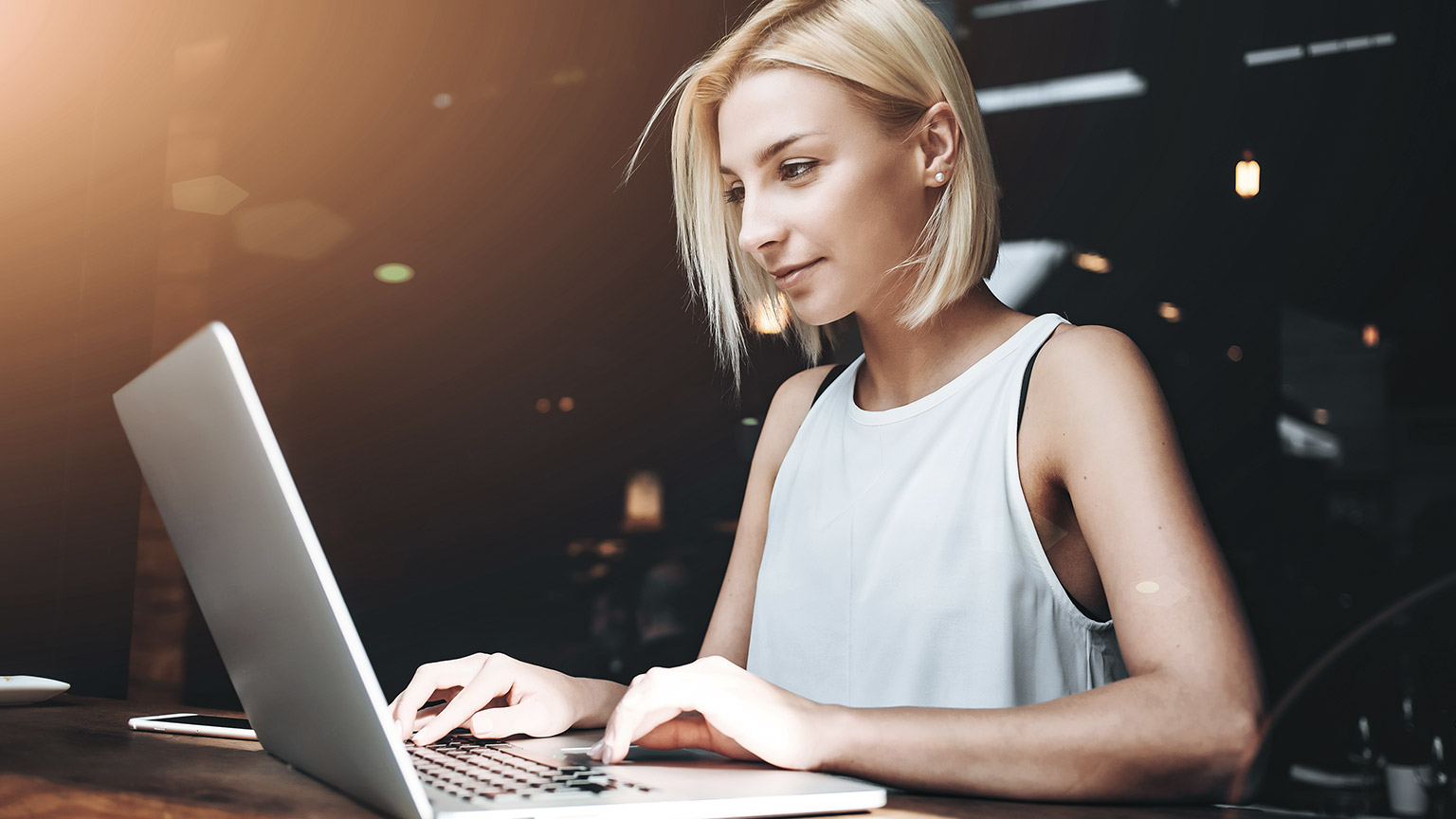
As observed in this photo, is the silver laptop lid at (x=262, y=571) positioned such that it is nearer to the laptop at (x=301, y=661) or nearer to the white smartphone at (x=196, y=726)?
the laptop at (x=301, y=661)

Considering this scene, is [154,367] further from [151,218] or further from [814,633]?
[151,218]

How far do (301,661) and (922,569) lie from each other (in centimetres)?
89

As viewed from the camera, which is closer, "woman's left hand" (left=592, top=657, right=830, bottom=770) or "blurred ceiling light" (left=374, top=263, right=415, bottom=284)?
"woman's left hand" (left=592, top=657, right=830, bottom=770)

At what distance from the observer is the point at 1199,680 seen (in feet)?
3.00

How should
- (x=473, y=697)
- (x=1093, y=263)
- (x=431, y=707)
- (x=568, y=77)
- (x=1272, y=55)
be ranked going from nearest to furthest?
(x=473, y=697), (x=431, y=707), (x=1272, y=55), (x=1093, y=263), (x=568, y=77)

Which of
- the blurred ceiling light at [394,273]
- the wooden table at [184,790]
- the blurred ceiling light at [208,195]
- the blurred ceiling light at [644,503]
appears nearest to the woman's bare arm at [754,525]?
the blurred ceiling light at [644,503]

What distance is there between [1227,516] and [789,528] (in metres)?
0.63

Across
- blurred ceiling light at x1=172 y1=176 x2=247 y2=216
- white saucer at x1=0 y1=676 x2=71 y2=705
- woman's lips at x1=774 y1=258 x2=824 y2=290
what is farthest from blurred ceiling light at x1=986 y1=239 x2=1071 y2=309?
blurred ceiling light at x1=172 y1=176 x2=247 y2=216

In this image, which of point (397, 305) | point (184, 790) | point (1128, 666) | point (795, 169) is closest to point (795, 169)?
point (795, 169)

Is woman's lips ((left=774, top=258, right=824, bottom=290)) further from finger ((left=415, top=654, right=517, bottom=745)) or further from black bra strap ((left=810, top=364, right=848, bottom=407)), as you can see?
finger ((left=415, top=654, right=517, bottom=745))

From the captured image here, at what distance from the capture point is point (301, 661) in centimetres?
70

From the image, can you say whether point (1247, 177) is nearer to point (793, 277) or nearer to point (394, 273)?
point (793, 277)

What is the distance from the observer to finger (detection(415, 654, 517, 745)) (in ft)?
3.13

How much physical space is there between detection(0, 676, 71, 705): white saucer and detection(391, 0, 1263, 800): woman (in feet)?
2.02
